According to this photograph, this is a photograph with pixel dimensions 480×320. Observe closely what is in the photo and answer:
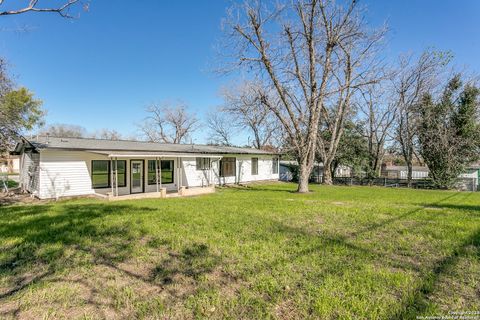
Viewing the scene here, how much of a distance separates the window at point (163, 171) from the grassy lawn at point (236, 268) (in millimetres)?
8694

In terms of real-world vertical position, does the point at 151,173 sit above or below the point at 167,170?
below

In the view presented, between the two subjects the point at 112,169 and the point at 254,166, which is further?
the point at 254,166

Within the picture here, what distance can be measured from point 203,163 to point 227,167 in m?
2.38

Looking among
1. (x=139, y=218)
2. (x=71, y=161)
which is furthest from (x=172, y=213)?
(x=71, y=161)

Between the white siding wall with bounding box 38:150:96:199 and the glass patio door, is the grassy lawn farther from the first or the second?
the glass patio door

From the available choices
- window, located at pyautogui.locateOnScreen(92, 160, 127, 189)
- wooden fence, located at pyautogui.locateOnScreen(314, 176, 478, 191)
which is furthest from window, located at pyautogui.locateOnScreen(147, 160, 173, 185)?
wooden fence, located at pyautogui.locateOnScreen(314, 176, 478, 191)

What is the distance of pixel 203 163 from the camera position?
55.4ft

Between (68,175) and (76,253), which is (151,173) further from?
(76,253)

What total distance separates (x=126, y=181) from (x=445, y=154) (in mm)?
20681

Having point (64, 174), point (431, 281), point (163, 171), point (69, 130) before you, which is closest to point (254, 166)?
point (163, 171)

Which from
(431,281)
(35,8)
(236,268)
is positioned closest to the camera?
(431,281)

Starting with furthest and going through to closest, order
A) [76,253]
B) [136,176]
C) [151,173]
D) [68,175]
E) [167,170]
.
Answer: [167,170] → [151,173] → [136,176] → [68,175] → [76,253]

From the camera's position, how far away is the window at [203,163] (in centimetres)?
1664

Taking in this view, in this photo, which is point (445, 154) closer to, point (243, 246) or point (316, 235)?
point (316, 235)
